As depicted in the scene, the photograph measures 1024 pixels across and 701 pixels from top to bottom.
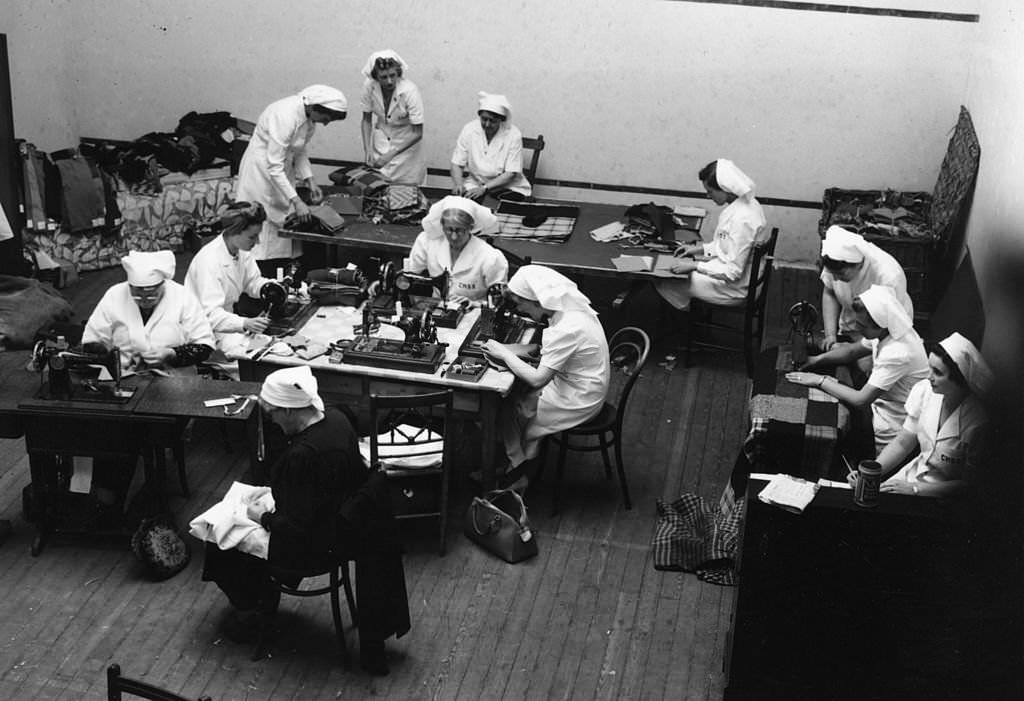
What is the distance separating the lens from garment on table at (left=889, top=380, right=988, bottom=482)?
196 inches

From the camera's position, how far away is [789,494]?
4922mm

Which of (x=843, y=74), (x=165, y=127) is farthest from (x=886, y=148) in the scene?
(x=165, y=127)

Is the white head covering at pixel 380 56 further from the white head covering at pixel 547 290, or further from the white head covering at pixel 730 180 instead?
the white head covering at pixel 547 290

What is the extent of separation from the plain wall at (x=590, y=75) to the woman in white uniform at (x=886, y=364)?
13.2 feet

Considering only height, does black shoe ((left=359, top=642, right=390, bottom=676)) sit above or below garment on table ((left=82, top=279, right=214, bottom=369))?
below

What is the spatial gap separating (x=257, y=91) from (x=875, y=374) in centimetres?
658

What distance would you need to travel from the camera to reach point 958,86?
31.5ft

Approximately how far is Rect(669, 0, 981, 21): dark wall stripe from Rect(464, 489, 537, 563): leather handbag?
5.16m

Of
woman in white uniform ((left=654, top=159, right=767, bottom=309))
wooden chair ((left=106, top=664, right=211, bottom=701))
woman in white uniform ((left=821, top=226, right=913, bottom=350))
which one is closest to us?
wooden chair ((left=106, top=664, right=211, bottom=701))

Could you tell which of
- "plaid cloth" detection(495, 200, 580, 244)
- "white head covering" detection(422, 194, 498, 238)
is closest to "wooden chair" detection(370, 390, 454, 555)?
"white head covering" detection(422, 194, 498, 238)

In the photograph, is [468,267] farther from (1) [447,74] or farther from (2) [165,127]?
(2) [165,127]

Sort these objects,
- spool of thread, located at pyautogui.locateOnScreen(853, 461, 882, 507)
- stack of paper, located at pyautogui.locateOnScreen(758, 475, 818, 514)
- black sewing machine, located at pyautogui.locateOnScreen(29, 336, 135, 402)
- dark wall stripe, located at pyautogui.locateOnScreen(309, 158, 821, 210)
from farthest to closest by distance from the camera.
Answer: dark wall stripe, located at pyautogui.locateOnScreen(309, 158, 821, 210)
black sewing machine, located at pyautogui.locateOnScreen(29, 336, 135, 402)
stack of paper, located at pyautogui.locateOnScreen(758, 475, 818, 514)
spool of thread, located at pyautogui.locateOnScreen(853, 461, 882, 507)

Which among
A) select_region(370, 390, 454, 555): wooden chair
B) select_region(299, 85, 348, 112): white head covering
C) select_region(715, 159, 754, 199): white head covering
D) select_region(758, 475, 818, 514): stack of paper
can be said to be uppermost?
select_region(299, 85, 348, 112): white head covering

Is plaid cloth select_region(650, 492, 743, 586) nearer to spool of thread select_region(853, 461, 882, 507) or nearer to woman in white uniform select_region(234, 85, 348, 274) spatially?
spool of thread select_region(853, 461, 882, 507)
